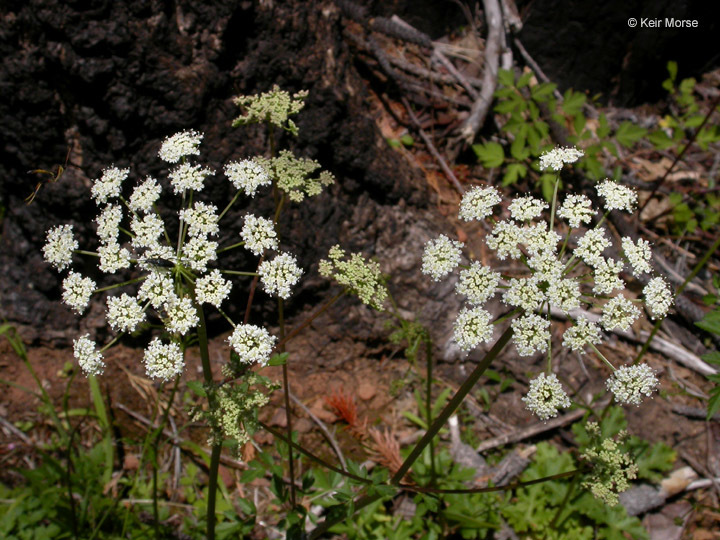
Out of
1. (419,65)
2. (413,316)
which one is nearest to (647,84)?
(419,65)

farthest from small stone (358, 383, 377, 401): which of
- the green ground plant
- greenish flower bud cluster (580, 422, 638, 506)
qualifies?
greenish flower bud cluster (580, 422, 638, 506)

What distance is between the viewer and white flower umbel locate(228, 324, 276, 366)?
2562 millimetres

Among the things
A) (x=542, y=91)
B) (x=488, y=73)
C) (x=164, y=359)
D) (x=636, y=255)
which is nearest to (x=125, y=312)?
(x=164, y=359)

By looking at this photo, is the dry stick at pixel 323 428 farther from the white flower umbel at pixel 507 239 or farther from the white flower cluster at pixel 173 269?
the white flower umbel at pixel 507 239

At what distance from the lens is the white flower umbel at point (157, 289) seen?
256cm

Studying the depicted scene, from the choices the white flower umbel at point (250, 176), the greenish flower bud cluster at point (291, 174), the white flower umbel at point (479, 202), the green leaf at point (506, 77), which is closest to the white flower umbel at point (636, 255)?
the white flower umbel at point (479, 202)

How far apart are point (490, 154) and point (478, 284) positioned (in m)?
3.09

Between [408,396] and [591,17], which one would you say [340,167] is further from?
[591,17]

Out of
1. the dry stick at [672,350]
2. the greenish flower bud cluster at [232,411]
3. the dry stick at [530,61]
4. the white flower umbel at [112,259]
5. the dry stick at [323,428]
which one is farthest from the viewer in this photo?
the dry stick at [530,61]

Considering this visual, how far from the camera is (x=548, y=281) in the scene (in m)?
2.62

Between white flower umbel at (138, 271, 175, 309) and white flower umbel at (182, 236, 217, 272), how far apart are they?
0.13 meters

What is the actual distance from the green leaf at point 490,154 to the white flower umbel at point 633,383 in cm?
312

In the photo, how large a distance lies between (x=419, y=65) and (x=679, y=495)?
505 cm

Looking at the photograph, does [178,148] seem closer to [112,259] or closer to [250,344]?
[112,259]
